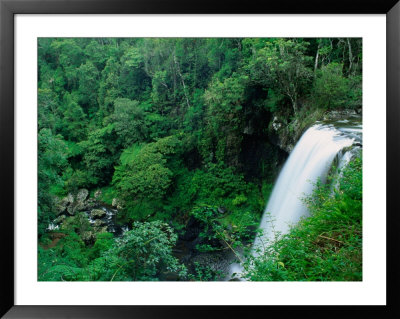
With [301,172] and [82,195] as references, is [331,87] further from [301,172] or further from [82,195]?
[82,195]

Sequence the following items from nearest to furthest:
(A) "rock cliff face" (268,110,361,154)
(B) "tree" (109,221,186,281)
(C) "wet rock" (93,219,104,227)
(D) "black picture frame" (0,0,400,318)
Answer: (D) "black picture frame" (0,0,400,318) → (B) "tree" (109,221,186,281) → (A) "rock cliff face" (268,110,361,154) → (C) "wet rock" (93,219,104,227)

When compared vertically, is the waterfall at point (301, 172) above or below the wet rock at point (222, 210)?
above

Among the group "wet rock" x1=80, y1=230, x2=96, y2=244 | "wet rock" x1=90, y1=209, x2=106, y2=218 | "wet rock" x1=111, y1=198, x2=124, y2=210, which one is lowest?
"wet rock" x1=80, y1=230, x2=96, y2=244

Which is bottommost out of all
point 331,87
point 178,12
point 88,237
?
point 88,237

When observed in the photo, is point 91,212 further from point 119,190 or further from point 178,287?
point 178,287

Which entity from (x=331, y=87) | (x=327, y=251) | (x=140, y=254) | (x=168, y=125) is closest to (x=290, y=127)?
(x=331, y=87)

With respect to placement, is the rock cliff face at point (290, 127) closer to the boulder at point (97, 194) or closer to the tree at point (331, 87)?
the tree at point (331, 87)

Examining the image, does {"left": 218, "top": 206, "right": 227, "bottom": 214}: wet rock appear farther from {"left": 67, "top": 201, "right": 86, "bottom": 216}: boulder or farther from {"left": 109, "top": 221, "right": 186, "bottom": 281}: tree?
{"left": 109, "top": 221, "right": 186, "bottom": 281}: tree

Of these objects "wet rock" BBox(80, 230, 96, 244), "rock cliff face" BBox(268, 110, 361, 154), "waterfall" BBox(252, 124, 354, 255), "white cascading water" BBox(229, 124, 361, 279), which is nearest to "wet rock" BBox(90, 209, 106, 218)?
"wet rock" BBox(80, 230, 96, 244)

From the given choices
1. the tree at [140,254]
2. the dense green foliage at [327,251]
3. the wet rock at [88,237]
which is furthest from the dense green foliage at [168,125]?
the dense green foliage at [327,251]
